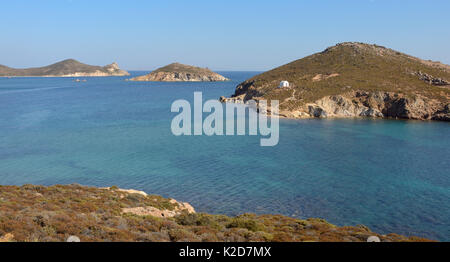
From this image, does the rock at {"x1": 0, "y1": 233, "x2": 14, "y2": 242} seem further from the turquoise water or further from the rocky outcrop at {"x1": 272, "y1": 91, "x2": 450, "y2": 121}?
the rocky outcrop at {"x1": 272, "y1": 91, "x2": 450, "y2": 121}

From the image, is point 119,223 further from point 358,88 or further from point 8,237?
point 358,88

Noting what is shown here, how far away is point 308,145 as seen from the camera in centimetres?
4047

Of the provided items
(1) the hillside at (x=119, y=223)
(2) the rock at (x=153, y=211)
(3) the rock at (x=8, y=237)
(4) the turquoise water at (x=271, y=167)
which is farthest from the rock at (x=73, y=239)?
(4) the turquoise water at (x=271, y=167)

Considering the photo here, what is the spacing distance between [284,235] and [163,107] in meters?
67.8

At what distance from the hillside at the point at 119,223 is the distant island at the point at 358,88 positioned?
48267 mm

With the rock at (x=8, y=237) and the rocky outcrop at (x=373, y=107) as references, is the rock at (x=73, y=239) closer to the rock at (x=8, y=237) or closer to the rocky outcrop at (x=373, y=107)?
the rock at (x=8, y=237)

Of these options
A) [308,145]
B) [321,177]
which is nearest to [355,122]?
[308,145]

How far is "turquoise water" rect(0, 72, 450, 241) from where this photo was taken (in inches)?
864

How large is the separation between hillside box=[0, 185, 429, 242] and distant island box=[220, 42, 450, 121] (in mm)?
48267

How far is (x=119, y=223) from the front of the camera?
43.3 ft

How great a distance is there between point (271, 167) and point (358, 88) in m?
47.0

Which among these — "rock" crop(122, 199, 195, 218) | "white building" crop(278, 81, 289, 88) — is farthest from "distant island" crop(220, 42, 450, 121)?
"rock" crop(122, 199, 195, 218)

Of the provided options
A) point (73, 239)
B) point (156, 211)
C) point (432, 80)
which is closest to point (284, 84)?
point (432, 80)

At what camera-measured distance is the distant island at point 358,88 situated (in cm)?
6288
